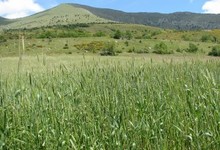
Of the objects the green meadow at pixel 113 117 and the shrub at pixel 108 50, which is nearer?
the green meadow at pixel 113 117

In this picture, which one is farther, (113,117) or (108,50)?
(108,50)

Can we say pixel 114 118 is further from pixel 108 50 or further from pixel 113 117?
pixel 108 50

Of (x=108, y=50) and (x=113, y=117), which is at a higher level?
(x=113, y=117)

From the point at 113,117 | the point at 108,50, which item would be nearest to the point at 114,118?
the point at 113,117

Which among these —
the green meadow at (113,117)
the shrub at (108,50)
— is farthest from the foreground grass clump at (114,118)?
the shrub at (108,50)

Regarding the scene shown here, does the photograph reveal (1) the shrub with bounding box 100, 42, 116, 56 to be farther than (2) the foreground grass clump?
Yes

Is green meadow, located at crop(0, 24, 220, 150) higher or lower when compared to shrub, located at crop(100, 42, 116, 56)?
higher

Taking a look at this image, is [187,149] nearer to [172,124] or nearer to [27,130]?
[172,124]

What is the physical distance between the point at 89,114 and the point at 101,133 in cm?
37

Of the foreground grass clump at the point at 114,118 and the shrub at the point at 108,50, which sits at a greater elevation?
the foreground grass clump at the point at 114,118

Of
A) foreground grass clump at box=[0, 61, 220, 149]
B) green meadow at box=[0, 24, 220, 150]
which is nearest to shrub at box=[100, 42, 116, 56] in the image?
green meadow at box=[0, 24, 220, 150]

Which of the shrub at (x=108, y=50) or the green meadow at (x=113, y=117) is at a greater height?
the green meadow at (x=113, y=117)

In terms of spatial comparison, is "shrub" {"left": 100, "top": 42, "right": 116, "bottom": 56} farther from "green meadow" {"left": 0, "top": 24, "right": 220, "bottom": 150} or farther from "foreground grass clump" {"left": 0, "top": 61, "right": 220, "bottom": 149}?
"foreground grass clump" {"left": 0, "top": 61, "right": 220, "bottom": 149}

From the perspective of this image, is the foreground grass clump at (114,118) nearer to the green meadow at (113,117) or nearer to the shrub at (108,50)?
the green meadow at (113,117)
